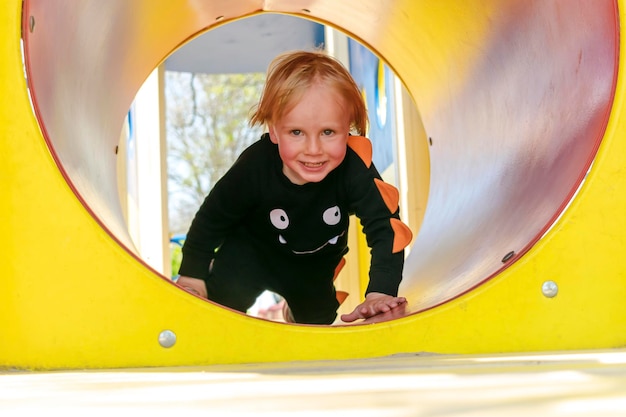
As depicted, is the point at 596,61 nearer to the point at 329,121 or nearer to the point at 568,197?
the point at 568,197

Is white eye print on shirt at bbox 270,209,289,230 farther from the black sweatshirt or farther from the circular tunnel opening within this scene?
the circular tunnel opening

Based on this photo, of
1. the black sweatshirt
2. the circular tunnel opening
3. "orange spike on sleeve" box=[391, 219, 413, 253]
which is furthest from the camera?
the black sweatshirt

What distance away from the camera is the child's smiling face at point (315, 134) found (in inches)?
70.9

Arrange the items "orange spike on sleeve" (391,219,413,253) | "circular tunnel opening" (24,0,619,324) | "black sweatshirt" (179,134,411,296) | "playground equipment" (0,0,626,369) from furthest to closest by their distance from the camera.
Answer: "black sweatshirt" (179,134,411,296) < "orange spike on sleeve" (391,219,413,253) < "circular tunnel opening" (24,0,619,324) < "playground equipment" (0,0,626,369)

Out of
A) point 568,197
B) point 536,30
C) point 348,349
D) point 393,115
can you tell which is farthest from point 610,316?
point 393,115

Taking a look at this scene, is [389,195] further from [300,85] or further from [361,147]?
[300,85]

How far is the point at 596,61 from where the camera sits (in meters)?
1.29

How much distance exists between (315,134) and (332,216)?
0.21 meters

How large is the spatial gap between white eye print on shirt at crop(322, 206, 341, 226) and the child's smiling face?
0.10m

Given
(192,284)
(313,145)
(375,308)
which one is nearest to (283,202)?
(313,145)

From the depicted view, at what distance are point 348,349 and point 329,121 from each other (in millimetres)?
779

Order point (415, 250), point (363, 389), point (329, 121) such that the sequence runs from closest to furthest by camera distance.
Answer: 1. point (363, 389)
2. point (329, 121)
3. point (415, 250)

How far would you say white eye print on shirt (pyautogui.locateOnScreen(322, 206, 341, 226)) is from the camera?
1901 mm

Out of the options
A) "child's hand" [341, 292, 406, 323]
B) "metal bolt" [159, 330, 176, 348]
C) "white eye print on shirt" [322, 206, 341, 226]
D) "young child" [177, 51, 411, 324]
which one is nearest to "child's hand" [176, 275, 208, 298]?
"young child" [177, 51, 411, 324]
